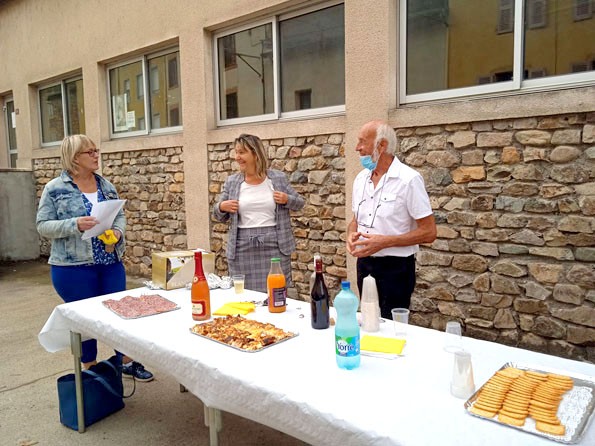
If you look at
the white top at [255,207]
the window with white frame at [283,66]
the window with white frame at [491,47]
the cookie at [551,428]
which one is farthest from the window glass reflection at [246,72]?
the cookie at [551,428]

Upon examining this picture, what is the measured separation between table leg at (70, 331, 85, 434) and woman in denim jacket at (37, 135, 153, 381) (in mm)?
367

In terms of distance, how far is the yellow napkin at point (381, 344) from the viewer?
1.85m

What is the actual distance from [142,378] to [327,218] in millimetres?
2399

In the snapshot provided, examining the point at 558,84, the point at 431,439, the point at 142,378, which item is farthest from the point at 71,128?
the point at 431,439

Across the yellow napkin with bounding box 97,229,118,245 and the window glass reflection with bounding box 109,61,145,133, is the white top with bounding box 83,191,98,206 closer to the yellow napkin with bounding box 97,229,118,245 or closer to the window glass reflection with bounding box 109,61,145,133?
the yellow napkin with bounding box 97,229,118,245

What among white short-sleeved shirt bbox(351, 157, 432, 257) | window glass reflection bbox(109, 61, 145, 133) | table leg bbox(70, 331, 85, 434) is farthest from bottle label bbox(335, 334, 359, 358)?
window glass reflection bbox(109, 61, 145, 133)

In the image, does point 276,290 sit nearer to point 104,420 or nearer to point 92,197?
point 104,420

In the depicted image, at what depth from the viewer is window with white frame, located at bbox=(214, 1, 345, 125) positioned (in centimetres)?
504

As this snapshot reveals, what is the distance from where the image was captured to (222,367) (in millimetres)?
1807

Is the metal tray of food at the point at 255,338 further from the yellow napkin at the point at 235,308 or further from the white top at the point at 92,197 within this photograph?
the white top at the point at 92,197

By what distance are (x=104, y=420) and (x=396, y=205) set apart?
7.55 feet

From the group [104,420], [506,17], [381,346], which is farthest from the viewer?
[506,17]

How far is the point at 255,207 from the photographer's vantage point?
3428mm

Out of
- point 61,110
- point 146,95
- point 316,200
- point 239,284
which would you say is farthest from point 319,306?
point 61,110
